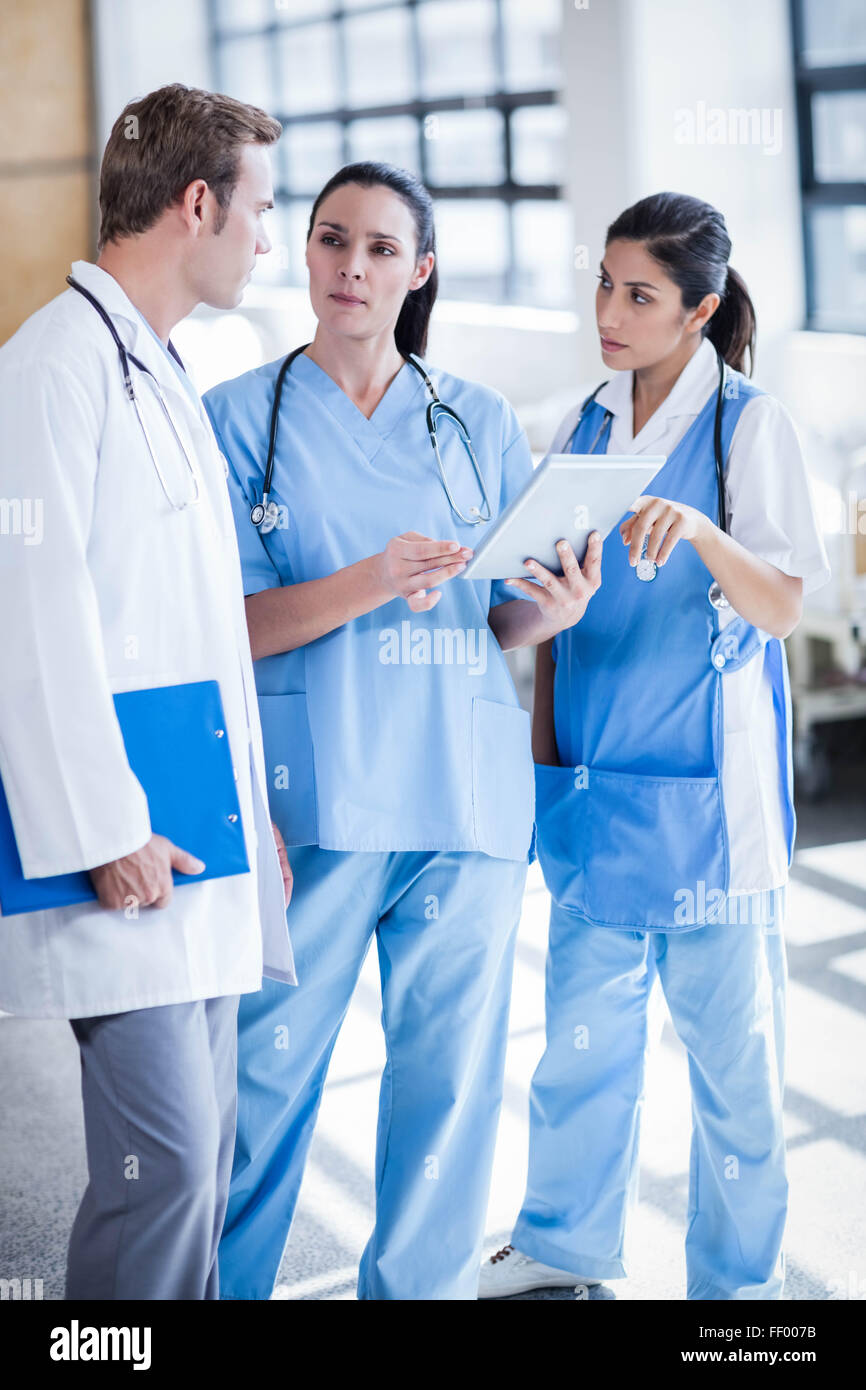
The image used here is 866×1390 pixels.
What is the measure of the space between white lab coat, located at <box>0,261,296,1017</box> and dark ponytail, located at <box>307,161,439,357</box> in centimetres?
34

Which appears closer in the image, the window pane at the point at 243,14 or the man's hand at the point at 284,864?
the man's hand at the point at 284,864

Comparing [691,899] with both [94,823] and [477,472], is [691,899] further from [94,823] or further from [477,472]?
[94,823]

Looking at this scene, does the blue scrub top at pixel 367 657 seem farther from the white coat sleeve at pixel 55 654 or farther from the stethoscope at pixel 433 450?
the white coat sleeve at pixel 55 654

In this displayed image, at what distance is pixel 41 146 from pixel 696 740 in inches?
200

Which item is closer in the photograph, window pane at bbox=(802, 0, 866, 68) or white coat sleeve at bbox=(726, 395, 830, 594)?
white coat sleeve at bbox=(726, 395, 830, 594)

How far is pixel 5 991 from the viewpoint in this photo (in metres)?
1.16

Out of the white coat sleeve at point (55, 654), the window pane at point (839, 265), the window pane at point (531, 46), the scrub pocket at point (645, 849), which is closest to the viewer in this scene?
the white coat sleeve at point (55, 654)

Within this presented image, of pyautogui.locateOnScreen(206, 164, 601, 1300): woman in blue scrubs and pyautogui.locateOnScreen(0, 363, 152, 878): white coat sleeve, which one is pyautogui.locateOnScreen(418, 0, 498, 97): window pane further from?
pyautogui.locateOnScreen(0, 363, 152, 878): white coat sleeve

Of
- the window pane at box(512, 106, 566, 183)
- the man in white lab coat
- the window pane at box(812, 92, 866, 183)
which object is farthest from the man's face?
the window pane at box(512, 106, 566, 183)

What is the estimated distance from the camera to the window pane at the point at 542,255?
486 centimetres

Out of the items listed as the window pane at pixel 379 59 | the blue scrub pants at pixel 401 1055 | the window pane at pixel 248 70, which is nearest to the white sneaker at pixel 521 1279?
the blue scrub pants at pixel 401 1055

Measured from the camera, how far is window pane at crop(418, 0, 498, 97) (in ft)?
16.1

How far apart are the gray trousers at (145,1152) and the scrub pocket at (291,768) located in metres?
0.27

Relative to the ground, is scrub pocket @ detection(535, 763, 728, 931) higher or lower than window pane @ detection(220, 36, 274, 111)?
lower
